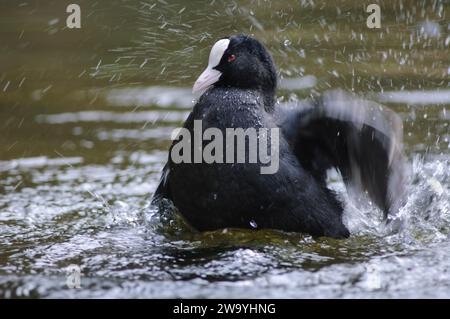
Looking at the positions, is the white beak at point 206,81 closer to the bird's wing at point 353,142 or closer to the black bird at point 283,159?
the black bird at point 283,159

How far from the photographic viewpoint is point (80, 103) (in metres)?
6.25

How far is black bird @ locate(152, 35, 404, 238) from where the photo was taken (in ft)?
12.5

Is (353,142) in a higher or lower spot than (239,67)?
lower

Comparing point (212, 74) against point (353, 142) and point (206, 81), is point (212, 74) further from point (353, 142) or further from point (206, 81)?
point (353, 142)

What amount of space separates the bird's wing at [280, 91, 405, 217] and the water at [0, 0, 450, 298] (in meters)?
0.24

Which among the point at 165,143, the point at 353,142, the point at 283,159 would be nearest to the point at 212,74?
the point at 283,159

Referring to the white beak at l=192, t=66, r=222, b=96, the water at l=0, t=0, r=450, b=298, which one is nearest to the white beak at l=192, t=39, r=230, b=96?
the white beak at l=192, t=66, r=222, b=96

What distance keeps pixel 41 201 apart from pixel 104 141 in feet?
3.40

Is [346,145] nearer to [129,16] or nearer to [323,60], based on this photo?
[323,60]

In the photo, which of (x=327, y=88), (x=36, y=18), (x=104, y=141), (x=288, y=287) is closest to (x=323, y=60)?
(x=327, y=88)

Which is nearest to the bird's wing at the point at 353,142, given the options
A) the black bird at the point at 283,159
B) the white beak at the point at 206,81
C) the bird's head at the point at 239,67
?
the black bird at the point at 283,159

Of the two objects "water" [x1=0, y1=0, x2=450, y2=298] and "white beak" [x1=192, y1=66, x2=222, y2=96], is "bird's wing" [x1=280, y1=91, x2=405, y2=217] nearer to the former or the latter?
"water" [x1=0, y1=0, x2=450, y2=298]

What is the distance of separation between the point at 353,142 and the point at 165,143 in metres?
1.92

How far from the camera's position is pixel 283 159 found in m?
3.92
